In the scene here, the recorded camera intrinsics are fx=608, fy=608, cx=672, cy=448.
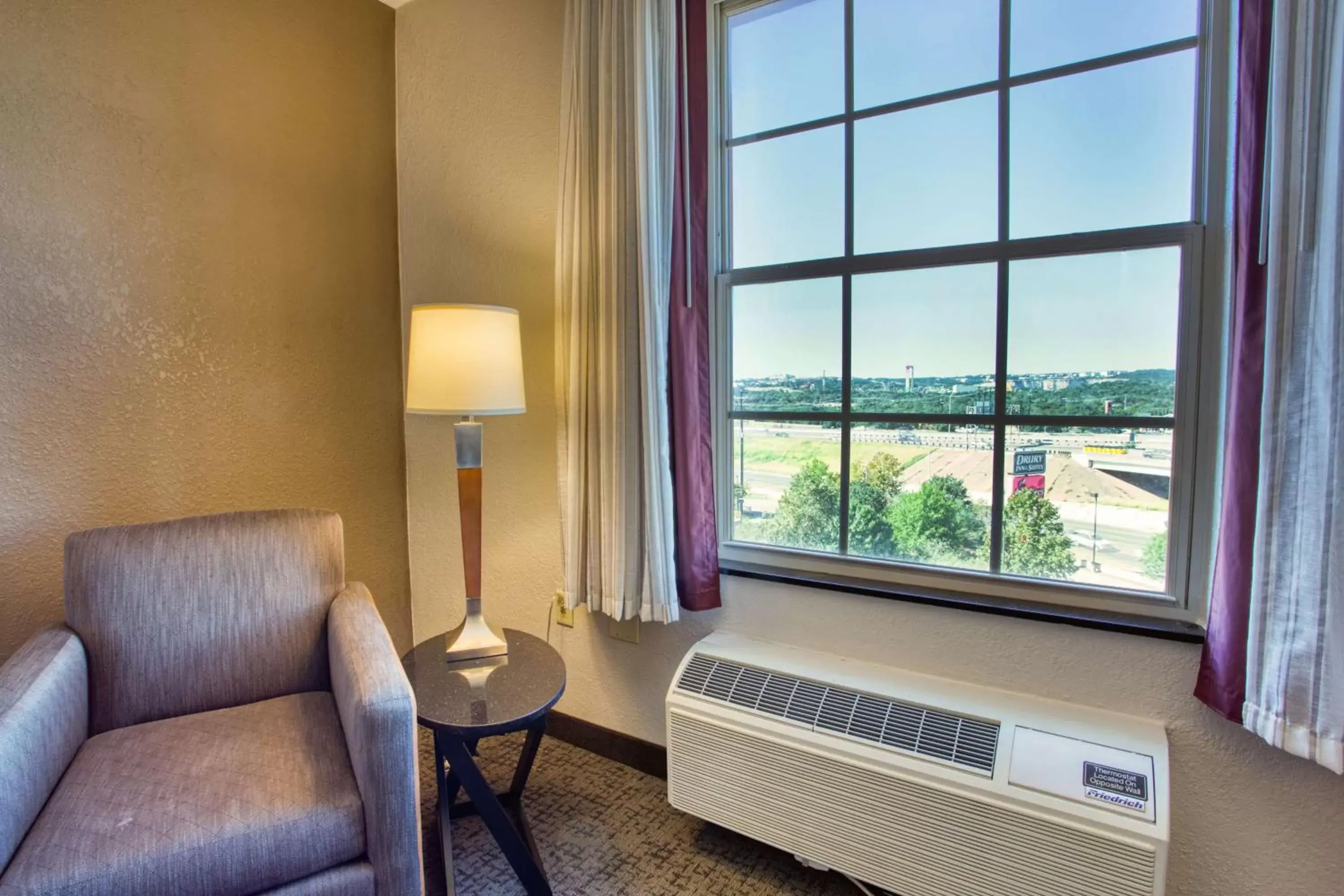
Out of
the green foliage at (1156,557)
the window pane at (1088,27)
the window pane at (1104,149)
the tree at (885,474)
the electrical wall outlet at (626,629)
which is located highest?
the window pane at (1088,27)

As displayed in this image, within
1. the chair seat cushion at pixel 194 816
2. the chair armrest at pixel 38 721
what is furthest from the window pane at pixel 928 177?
the chair armrest at pixel 38 721

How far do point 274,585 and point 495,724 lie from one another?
72 cm

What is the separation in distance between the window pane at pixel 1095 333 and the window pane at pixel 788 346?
0.43m

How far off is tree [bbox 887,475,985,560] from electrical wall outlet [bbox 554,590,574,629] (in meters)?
1.03

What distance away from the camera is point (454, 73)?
6.76 feet

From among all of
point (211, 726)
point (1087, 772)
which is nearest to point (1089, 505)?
point (1087, 772)

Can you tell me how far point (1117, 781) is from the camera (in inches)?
44.9

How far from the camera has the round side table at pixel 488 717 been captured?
1.30 metres

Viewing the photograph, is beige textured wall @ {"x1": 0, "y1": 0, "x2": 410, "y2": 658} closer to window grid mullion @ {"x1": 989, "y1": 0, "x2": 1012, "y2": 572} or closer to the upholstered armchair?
the upholstered armchair

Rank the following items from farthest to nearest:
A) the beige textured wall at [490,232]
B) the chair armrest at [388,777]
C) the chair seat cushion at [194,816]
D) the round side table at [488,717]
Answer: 1. the beige textured wall at [490,232]
2. the round side table at [488,717]
3. the chair armrest at [388,777]
4. the chair seat cushion at [194,816]

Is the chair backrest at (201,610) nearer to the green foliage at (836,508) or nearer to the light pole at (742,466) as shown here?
the light pole at (742,466)

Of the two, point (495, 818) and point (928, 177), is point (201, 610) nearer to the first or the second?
point (495, 818)

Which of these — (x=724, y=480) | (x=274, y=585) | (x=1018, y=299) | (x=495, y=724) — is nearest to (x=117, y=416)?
(x=274, y=585)

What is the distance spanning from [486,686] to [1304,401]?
1.69 m
